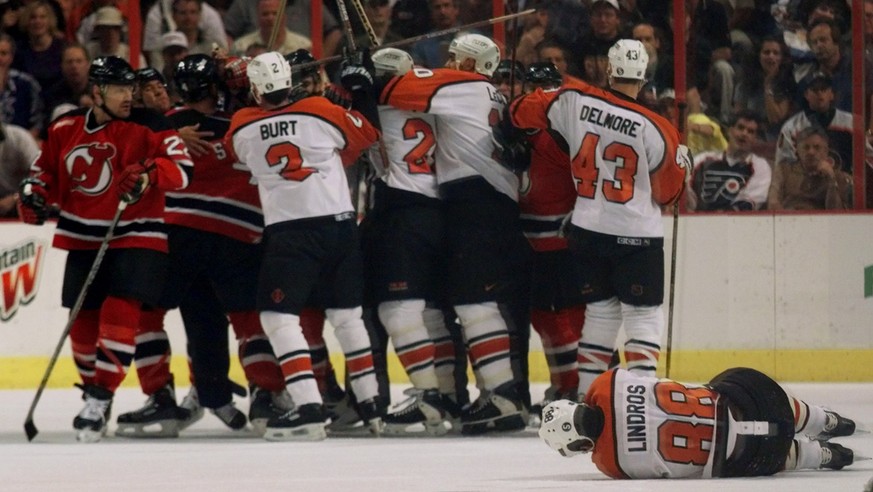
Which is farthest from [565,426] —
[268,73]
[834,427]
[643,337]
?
[268,73]

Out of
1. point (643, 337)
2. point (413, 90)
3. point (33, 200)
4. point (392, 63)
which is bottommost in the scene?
point (643, 337)

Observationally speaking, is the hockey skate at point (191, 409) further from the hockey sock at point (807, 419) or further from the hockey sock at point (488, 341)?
the hockey sock at point (807, 419)

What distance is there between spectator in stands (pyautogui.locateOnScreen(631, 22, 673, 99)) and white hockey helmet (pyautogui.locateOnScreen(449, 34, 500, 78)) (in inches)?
86.1

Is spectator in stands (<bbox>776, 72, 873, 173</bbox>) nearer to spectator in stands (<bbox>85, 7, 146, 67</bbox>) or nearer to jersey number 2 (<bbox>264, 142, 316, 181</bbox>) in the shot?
jersey number 2 (<bbox>264, 142, 316, 181</bbox>)

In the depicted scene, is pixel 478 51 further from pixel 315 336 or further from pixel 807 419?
pixel 807 419

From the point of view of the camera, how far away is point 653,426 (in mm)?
4797

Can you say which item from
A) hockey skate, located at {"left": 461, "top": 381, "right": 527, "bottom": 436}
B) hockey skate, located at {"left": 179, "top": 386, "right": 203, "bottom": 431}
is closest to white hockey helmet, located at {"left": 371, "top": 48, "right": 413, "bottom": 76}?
hockey skate, located at {"left": 461, "top": 381, "right": 527, "bottom": 436}

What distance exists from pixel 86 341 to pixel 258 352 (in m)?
0.68

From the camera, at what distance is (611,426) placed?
189 inches

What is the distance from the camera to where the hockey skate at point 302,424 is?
6410 mm

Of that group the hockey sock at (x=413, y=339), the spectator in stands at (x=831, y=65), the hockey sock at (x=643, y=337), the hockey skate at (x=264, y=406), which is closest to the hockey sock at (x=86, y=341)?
the hockey skate at (x=264, y=406)

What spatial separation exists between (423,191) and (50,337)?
2.69 metres

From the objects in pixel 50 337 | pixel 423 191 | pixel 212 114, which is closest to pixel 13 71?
pixel 50 337

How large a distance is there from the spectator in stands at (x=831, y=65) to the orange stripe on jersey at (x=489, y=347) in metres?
3.01
